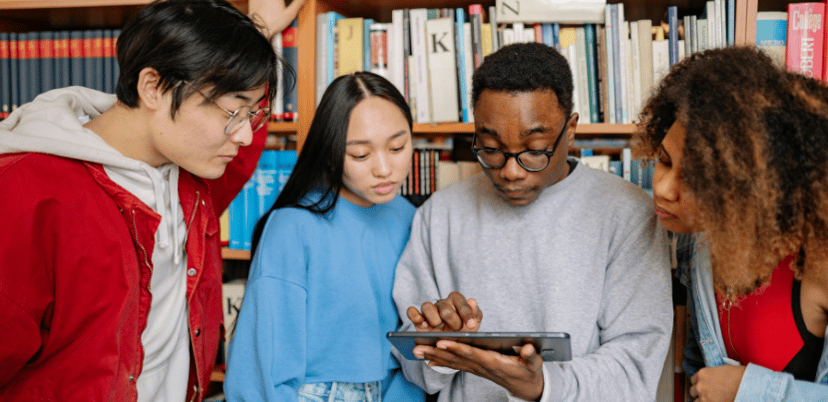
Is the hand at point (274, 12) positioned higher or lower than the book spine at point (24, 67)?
higher

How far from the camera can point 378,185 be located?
4.00ft

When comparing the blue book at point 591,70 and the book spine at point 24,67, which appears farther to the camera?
the book spine at point 24,67

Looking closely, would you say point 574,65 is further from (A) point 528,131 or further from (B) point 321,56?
(B) point 321,56

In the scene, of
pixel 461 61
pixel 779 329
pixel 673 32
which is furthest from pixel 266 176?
pixel 779 329

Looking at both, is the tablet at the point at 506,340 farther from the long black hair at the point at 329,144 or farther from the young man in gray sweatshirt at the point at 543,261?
the long black hair at the point at 329,144

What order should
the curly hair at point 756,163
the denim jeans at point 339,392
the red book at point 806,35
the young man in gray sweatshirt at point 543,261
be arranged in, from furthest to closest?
1. the red book at point 806,35
2. the denim jeans at point 339,392
3. the young man in gray sweatshirt at point 543,261
4. the curly hair at point 756,163

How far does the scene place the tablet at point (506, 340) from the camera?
826mm

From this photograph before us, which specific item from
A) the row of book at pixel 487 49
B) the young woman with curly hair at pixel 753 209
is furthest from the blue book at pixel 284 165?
the young woman with curly hair at pixel 753 209

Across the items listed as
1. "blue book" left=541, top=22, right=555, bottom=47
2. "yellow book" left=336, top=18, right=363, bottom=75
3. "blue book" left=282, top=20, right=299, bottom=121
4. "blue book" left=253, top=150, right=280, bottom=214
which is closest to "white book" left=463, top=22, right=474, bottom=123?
"blue book" left=541, top=22, right=555, bottom=47

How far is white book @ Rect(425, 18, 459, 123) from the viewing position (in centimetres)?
160

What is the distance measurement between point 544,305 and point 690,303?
0.32 meters

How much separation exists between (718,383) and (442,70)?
1087 millimetres

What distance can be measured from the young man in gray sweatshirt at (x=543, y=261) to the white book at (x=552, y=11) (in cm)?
41

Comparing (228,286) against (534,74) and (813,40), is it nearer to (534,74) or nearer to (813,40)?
(534,74)
